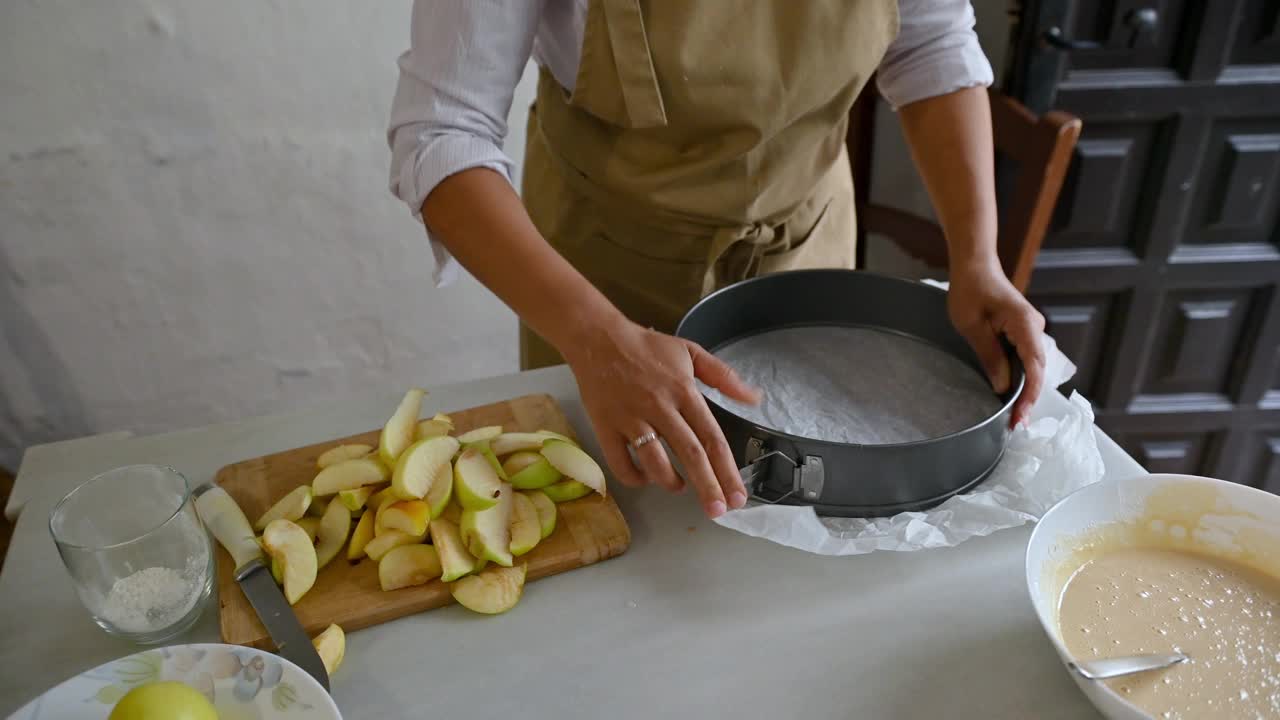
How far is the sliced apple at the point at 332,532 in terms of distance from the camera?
0.79m

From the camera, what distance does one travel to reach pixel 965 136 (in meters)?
1.07

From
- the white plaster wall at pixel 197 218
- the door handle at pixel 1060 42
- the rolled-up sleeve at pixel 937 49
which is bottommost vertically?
the white plaster wall at pixel 197 218

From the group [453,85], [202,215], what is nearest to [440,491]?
[453,85]

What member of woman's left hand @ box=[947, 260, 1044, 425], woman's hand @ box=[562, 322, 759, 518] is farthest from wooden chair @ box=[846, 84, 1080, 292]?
woman's hand @ box=[562, 322, 759, 518]

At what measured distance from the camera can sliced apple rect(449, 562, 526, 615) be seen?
751mm

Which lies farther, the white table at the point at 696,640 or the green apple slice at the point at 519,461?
the green apple slice at the point at 519,461

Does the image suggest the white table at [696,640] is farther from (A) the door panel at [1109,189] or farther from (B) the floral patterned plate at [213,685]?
(A) the door panel at [1109,189]

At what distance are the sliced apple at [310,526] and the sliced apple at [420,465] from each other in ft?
0.27

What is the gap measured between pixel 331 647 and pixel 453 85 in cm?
51

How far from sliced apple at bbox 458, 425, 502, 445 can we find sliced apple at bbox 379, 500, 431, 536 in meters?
0.11

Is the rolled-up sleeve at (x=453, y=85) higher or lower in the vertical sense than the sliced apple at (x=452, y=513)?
higher

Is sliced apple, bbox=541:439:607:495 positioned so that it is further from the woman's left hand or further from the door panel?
the door panel

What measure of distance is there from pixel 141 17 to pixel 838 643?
160 centimetres

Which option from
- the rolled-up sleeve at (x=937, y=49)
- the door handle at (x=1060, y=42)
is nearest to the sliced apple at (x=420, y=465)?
the rolled-up sleeve at (x=937, y=49)
